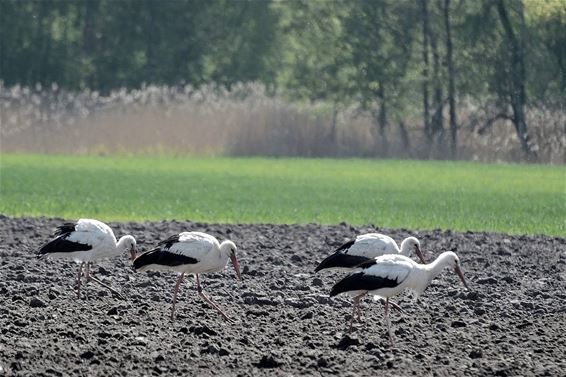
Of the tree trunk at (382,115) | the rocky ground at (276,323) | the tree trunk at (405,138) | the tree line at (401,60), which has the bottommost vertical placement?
the rocky ground at (276,323)

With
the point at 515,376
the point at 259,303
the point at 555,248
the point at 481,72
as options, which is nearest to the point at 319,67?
the point at 481,72

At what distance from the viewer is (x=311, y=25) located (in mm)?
53938

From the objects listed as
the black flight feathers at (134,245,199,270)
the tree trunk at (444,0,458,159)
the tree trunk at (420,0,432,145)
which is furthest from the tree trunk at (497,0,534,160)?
the black flight feathers at (134,245,199,270)

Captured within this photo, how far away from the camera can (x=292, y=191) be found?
30094 millimetres

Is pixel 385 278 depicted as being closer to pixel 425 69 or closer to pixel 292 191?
pixel 292 191

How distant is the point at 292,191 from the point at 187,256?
58.2ft

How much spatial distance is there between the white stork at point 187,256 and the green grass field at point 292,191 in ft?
31.4

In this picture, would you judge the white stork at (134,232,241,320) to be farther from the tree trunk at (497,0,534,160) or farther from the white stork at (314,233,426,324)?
the tree trunk at (497,0,534,160)

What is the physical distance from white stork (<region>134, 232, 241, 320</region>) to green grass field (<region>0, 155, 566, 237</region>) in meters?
9.58

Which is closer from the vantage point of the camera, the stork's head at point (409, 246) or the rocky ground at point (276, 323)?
the rocky ground at point (276, 323)

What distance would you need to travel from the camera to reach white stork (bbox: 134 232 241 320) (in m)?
12.3

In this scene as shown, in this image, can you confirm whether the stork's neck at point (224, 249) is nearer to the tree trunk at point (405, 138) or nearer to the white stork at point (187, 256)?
the white stork at point (187, 256)

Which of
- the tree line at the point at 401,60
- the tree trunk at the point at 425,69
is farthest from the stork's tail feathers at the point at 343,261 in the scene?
the tree trunk at the point at 425,69

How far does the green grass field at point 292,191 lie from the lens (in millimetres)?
23812
